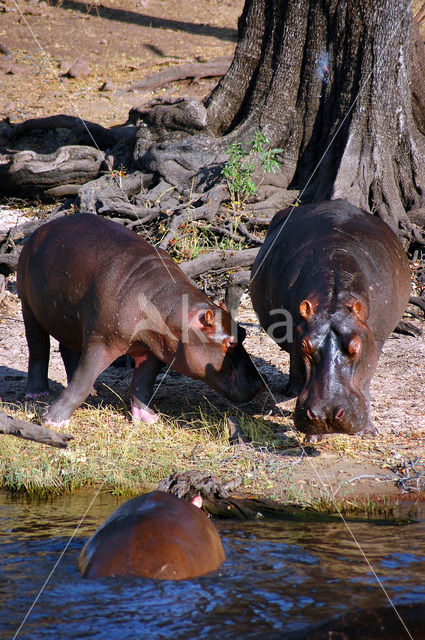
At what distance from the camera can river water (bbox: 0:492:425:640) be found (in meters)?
2.84

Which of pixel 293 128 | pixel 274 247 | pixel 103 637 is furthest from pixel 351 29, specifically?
pixel 103 637

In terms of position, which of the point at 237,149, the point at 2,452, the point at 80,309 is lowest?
the point at 2,452

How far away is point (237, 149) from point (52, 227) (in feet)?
11.3

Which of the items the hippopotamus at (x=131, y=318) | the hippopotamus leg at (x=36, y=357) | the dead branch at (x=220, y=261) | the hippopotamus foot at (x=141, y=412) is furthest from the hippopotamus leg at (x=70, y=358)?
the dead branch at (x=220, y=261)

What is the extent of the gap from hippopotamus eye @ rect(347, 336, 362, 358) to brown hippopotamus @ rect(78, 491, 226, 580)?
1.26m

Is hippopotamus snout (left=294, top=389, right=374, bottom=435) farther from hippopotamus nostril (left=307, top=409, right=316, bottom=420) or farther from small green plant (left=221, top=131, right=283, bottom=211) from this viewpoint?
small green plant (left=221, top=131, right=283, bottom=211)

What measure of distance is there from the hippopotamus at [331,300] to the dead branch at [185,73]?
8.28m

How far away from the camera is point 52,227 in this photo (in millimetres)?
5801

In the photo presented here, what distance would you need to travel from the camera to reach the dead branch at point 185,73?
1359cm

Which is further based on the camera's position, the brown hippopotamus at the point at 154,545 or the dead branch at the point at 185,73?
the dead branch at the point at 185,73

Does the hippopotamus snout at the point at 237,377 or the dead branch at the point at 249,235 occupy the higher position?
the dead branch at the point at 249,235

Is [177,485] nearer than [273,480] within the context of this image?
Yes

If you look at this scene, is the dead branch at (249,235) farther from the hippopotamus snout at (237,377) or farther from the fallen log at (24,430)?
the fallen log at (24,430)

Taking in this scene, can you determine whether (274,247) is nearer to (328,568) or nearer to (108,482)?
(108,482)
